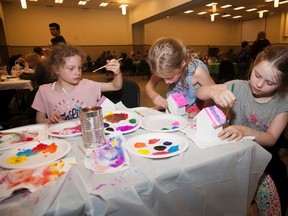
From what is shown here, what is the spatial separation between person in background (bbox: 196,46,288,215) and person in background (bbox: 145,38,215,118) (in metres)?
0.26

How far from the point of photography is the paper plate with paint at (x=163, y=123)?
112 centimetres

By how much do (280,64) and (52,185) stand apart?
1225mm

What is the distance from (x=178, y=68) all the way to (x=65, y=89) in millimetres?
906

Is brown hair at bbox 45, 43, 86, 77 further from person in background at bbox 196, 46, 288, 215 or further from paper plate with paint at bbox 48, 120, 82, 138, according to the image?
person in background at bbox 196, 46, 288, 215

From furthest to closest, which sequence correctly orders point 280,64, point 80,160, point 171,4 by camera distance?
point 171,4
point 280,64
point 80,160

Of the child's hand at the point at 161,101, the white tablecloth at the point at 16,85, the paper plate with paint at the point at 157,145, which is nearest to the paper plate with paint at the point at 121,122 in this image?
the paper plate with paint at the point at 157,145

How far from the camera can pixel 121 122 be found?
1220 mm

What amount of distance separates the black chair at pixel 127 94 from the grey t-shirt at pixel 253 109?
0.89 m

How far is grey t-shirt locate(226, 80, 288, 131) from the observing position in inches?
47.3

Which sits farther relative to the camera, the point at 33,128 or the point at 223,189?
the point at 33,128

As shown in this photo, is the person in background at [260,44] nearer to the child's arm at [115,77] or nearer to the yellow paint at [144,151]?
the child's arm at [115,77]

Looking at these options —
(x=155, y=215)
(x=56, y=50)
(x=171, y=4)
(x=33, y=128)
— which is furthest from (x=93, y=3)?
(x=155, y=215)

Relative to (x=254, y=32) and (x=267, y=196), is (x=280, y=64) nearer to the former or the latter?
(x=267, y=196)

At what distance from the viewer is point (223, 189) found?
2.89 feet
